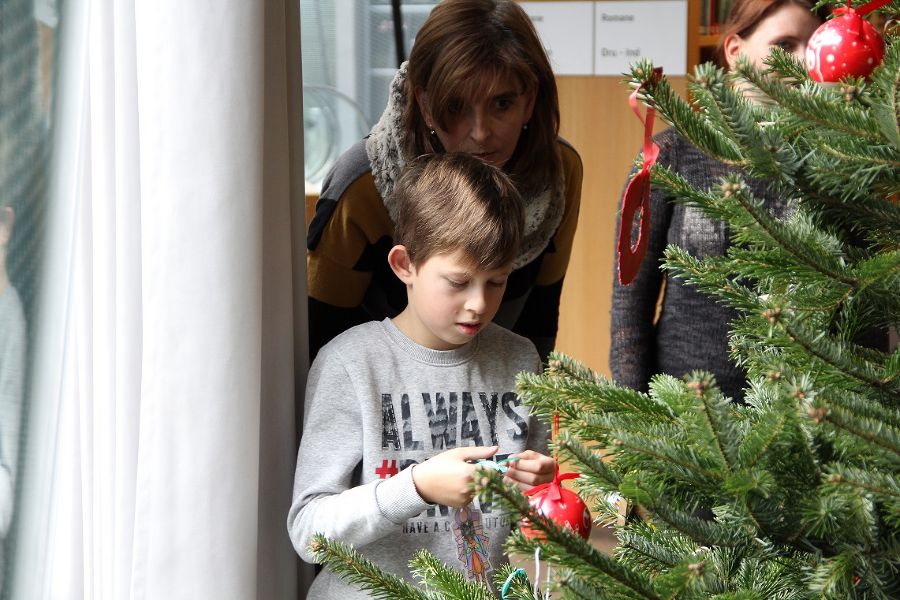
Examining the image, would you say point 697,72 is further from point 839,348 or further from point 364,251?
point 364,251

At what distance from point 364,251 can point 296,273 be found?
7.8 inches

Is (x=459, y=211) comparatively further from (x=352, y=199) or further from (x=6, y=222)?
(x=6, y=222)

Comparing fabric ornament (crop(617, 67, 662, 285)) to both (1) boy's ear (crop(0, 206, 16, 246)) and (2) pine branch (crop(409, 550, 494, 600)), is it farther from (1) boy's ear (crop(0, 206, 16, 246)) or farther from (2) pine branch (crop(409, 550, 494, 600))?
Answer: (1) boy's ear (crop(0, 206, 16, 246))

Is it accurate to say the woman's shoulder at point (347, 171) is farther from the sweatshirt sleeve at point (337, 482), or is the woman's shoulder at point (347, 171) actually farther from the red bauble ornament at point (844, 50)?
the red bauble ornament at point (844, 50)

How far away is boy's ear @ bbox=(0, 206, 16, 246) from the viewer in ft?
2.69

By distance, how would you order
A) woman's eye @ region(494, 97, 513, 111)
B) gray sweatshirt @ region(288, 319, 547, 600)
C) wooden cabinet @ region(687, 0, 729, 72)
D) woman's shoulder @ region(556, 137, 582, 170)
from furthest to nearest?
wooden cabinet @ region(687, 0, 729, 72) < woman's shoulder @ region(556, 137, 582, 170) < woman's eye @ region(494, 97, 513, 111) < gray sweatshirt @ region(288, 319, 547, 600)

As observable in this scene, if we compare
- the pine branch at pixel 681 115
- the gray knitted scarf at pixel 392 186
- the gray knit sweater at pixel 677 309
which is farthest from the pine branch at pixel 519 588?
the gray knit sweater at pixel 677 309

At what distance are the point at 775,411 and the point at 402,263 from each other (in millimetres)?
650

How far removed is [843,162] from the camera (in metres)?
0.65

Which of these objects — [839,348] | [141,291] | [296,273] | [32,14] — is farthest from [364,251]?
[839,348]

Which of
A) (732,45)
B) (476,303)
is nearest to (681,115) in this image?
(476,303)

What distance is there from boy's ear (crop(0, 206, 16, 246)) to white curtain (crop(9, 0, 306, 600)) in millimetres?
44

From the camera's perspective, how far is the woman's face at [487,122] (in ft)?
4.07

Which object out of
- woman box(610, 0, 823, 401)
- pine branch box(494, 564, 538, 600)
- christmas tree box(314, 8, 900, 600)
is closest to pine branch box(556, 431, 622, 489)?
christmas tree box(314, 8, 900, 600)
